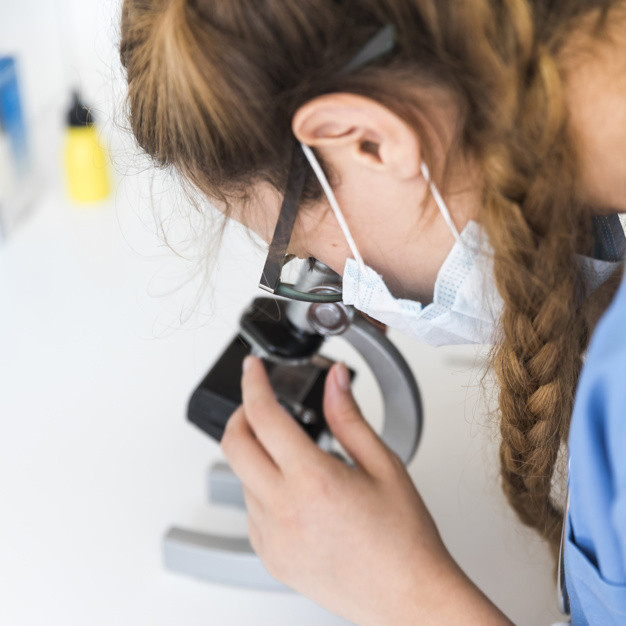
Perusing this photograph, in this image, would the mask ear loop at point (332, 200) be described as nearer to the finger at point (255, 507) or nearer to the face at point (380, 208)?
the face at point (380, 208)

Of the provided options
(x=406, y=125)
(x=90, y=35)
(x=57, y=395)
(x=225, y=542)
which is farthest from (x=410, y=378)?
(x=90, y=35)

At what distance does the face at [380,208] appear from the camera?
51 cm

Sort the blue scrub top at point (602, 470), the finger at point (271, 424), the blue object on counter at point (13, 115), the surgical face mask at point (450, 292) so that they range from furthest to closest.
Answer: the blue object on counter at point (13, 115), the finger at point (271, 424), the surgical face mask at point (450, 292), the blue scrub top at point (602, 470)

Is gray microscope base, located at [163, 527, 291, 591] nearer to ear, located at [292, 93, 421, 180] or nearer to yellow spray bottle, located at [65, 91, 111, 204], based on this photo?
ear, located at [292, 93, 421, 180]

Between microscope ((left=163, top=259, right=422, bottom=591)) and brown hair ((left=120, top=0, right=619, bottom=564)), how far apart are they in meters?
0.20

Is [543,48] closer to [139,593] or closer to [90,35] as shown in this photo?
[139,593]

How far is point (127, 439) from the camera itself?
959 mm

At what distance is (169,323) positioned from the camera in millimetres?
1134

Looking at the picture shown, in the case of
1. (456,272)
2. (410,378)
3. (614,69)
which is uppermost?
(614,69)

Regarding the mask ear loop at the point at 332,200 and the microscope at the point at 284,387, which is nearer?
the mask ear loop at the point at 332,200

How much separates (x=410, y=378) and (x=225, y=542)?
0.92ft

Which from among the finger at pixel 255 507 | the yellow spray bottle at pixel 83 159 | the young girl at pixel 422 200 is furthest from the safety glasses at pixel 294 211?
the yellow spray bottle at pixel 83 159

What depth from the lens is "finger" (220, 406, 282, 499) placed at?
0.72 metres

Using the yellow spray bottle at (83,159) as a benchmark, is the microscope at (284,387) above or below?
below
